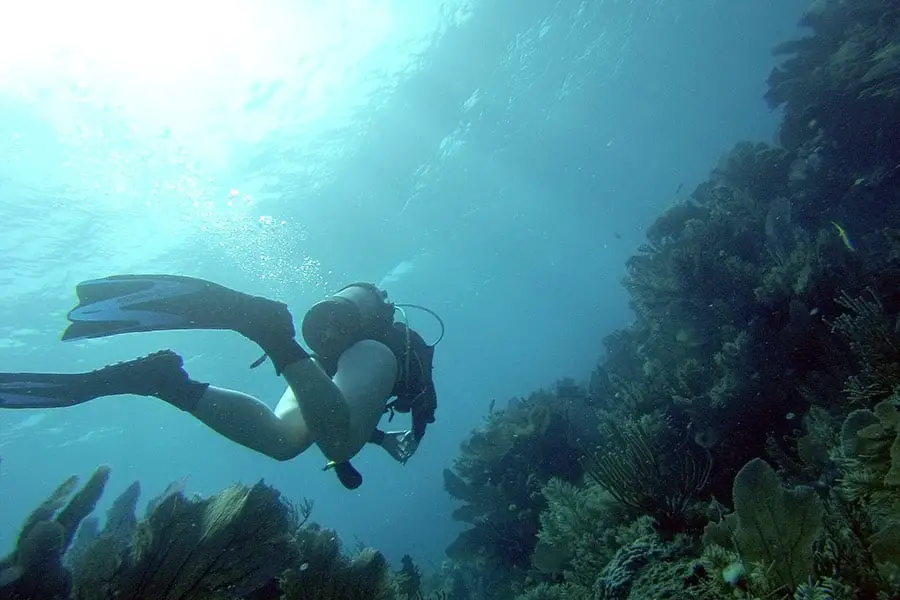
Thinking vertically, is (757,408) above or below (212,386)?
below

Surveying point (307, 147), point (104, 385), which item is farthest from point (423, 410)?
point (307, 147)

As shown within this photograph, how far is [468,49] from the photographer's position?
2059cm

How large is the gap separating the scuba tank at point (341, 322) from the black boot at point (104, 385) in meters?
0.94

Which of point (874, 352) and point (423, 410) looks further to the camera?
point (423, 410)

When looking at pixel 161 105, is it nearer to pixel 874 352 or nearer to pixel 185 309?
pixel 185 309

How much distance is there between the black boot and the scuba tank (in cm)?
94

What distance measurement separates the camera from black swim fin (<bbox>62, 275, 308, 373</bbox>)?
10.5ft

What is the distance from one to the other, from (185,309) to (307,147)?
17.8 metres

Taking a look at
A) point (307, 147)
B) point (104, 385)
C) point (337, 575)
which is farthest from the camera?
point (307, 147)

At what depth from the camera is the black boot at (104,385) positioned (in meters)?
3.09

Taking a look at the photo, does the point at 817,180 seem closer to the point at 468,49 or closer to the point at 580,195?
the point at 468,49

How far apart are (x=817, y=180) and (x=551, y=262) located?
53.5 metres

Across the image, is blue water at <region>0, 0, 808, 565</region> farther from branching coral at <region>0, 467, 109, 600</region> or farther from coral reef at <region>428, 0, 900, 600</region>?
coral reef at <region>428, 0, 900, 600</region>

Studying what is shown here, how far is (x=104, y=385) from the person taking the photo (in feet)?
10.2
